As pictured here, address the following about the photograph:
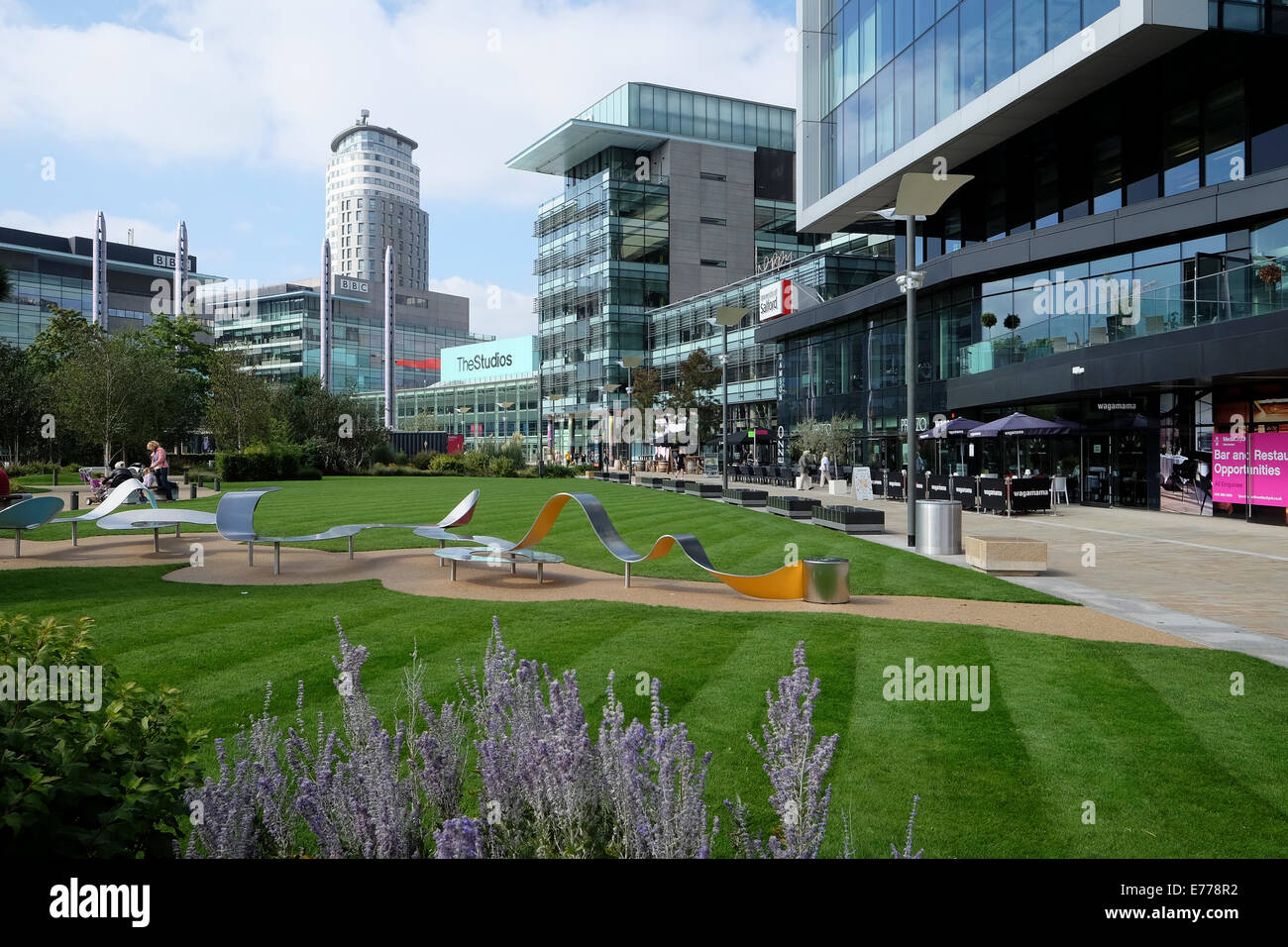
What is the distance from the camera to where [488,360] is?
117688 mm

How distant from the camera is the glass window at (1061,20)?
2692cm

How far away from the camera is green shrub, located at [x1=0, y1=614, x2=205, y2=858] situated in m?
2.71

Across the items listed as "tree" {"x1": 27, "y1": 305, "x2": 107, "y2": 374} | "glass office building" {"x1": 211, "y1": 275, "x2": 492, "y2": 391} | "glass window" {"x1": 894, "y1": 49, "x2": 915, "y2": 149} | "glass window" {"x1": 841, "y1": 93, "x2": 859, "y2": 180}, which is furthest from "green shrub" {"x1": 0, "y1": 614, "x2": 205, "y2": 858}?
"glass office building" {"x1": 211, "y1": 275, "x2": 492, "y2": 391}

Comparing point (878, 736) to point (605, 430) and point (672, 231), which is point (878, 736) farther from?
point (672, 231)

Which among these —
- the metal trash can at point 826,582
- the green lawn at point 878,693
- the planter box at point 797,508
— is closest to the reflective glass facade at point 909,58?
the planter box at point 797,508

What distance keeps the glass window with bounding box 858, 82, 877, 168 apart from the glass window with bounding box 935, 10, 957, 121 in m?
4.87

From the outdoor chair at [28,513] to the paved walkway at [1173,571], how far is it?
1524 cm

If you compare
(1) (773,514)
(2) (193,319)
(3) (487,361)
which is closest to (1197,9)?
(1) (773,514)

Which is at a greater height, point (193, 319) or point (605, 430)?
point (193, 319)

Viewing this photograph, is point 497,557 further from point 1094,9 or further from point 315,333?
point 315,333

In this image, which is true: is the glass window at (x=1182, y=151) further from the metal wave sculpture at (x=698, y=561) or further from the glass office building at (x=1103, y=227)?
the metal wave sculpture at (x=698, y=561)

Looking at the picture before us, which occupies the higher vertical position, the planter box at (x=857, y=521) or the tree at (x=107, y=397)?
the tree at (x=107, y=397)

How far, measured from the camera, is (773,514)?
2470 cm
